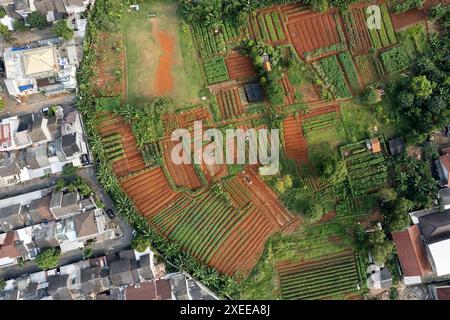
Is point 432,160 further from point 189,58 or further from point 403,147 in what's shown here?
point 189,58

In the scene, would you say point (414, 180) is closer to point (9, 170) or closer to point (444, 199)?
point (444, 199)

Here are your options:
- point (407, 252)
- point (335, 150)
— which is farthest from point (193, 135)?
point (407, 252)

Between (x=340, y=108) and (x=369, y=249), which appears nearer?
(x=369, y=249)

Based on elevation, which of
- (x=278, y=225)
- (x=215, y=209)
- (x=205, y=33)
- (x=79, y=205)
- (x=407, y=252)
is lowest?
(x=407, y=252)

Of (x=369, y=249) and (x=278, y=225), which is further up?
(x=278, y=225)

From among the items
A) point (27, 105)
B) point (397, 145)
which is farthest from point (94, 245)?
point (397, 145)

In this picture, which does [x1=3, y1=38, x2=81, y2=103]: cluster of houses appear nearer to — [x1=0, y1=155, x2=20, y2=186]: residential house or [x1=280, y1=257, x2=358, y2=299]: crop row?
[x1=0, y1=155, x2=20, y2=186]: residential house

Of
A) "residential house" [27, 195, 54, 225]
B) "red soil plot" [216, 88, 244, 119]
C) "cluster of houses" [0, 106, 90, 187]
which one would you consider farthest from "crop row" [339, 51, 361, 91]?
"residential house" [27, 195, 54, 225]
